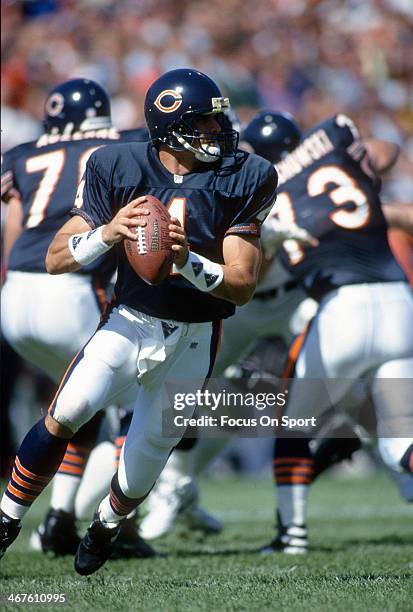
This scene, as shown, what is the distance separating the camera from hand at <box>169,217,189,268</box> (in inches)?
133

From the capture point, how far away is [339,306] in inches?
190

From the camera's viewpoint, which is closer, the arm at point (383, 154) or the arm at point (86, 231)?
the arm at point (86, 231)

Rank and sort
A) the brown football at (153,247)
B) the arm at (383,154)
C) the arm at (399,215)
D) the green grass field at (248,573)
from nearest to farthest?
the green grass field at (248,573) → the brown football at (153,247) → the arm at (399,215) → the arm at (383,154)

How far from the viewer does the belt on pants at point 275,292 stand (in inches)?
213

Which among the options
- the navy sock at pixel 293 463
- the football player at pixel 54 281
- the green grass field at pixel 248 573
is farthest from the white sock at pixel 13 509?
the navy sock at pixel 293 463

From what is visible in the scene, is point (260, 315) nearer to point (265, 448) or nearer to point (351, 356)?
point (351, 356)

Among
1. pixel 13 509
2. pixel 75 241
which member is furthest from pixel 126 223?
pixel 13 509

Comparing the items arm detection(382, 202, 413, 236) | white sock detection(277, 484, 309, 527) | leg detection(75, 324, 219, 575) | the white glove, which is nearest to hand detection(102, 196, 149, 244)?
leg detection(75, 324, 219, 575)

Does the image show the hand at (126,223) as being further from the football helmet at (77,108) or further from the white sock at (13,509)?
the football helmet at (77,108)

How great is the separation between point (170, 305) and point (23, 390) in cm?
630

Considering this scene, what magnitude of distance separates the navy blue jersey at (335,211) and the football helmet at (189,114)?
1395mm

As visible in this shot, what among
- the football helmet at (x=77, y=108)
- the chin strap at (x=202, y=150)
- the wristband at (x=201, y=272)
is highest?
the chin strap at (x=202, y=150)

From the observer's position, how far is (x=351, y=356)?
476 centimetres

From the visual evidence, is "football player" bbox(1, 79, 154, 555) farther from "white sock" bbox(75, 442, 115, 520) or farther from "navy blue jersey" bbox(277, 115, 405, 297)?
"navy blue jersey" bbox(277, 115, 405, 297)
